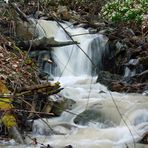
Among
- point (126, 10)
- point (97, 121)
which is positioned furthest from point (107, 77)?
point (126, 10)

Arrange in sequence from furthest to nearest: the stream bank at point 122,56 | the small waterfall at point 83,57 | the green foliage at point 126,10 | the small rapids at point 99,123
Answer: the green foliage at point 126,10, the small waterfall at point 83,57, the stream bank at point 122,56, the small rapids at point 99,123

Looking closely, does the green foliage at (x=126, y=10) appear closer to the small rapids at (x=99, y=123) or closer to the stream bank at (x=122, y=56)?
the stream bank at (x=122, y=56)

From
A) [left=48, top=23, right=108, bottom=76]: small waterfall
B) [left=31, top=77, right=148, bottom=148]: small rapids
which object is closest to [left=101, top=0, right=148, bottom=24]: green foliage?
[left=48, top=23, right=108, bottom=76]: small waterfall

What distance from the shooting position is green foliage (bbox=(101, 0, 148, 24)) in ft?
37.9

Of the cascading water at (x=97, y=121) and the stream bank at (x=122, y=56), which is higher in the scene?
the stream bank at (x=122, y=56)

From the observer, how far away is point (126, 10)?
1194 centimetres

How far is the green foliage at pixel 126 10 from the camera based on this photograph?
37.9ft

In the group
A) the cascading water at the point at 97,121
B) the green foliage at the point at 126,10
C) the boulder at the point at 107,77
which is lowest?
the cascading water at the point at 97,121

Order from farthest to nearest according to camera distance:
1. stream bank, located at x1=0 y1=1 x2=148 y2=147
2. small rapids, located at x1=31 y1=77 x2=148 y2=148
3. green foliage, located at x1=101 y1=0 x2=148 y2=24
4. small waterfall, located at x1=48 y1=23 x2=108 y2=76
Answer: green foliage, located at x1=101 y1=0 x2=148 y2=24 → small waterfall, located at x1=48 y1=23 x2=108 y2=76 → stream bank, located at x1=0 y1=1 x2=148 y2=147 → small rapids, located at x1=31 y1=77 x2=148 y2=148

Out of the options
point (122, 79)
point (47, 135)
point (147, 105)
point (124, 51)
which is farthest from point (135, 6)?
point (47, 135)

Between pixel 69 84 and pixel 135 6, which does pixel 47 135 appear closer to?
pixel 69 84

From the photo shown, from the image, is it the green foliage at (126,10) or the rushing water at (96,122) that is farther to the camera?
the green foliage at (126,10)

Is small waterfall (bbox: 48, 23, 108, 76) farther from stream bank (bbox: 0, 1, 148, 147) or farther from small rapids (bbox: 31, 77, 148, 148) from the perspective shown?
small rapids (bbox: 31, 77, 148, 148)

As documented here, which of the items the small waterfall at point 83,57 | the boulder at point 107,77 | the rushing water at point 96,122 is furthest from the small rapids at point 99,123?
the small waterfall at point 83,57
